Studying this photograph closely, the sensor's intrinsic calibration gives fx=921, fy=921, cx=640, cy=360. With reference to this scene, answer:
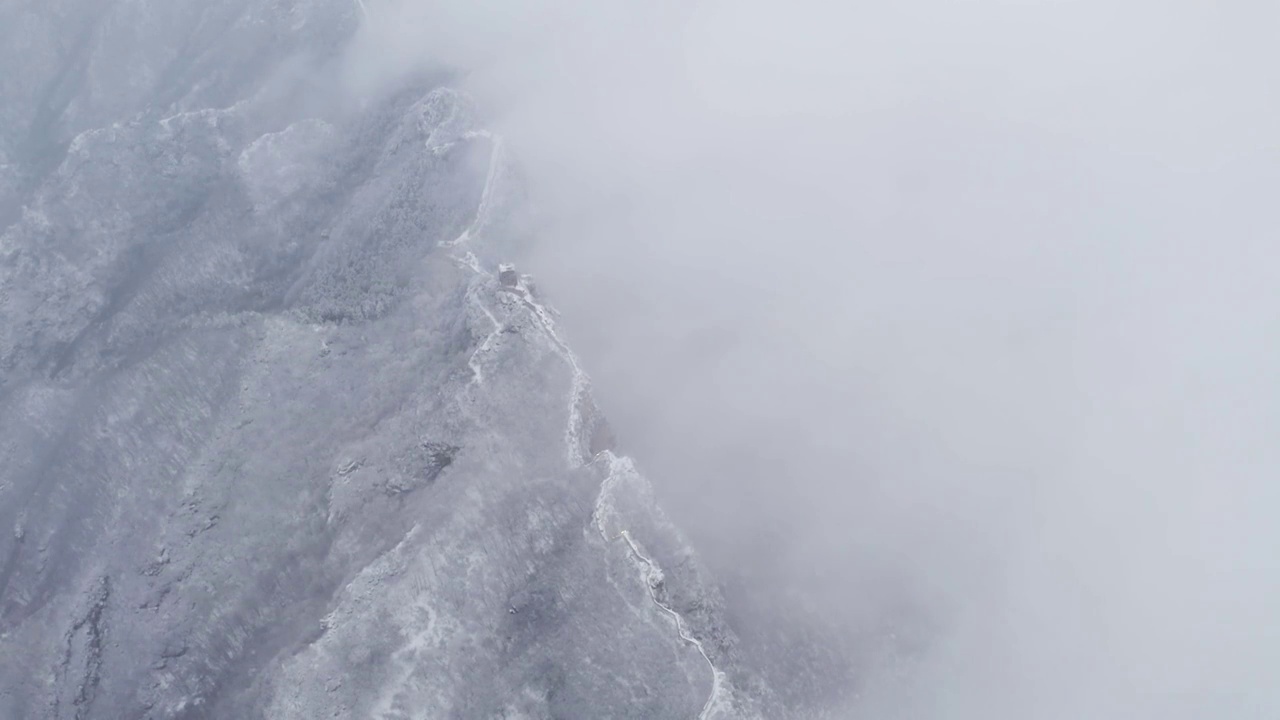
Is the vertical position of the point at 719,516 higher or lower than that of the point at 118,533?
lower

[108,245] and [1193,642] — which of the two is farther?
[108,245]

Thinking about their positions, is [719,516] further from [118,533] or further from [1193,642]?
[118,533]

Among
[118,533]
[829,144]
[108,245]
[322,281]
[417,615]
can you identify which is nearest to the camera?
[417,615]

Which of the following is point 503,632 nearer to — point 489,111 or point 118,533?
point 118,533

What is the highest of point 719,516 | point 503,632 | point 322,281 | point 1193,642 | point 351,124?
point 351,124

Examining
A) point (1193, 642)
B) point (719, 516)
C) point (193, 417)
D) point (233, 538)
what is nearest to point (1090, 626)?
point (1193, 642)

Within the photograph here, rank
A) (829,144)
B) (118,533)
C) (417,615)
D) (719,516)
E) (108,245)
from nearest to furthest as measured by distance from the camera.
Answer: (417,615) → (719,516) → (118,533) → (108,245) → (829,144)

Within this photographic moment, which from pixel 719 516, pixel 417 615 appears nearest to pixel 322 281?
pixel 417 615
